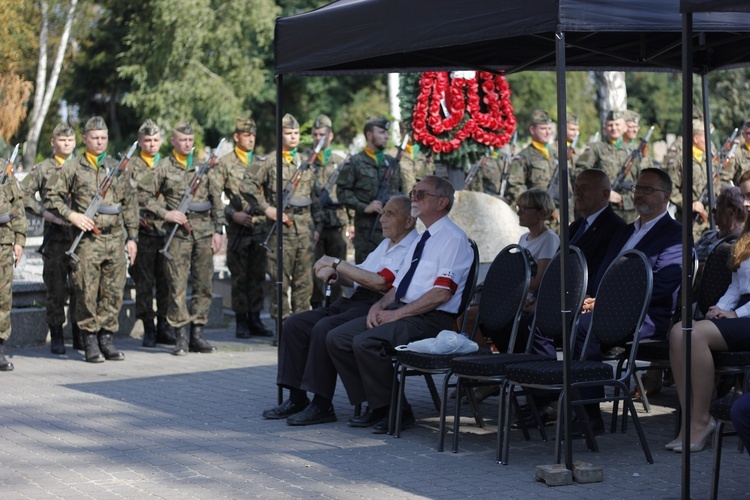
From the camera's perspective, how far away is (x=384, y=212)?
8008 millimetres

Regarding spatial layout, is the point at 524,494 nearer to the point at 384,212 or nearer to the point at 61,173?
the point at 384,212

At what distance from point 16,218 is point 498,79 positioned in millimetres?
5232

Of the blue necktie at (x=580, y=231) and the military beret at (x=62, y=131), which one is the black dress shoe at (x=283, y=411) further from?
the military beret at (x=62, y=131)

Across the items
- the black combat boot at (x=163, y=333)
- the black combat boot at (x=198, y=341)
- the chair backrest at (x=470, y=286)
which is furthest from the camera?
the black combat boot at (x=163, y=333)

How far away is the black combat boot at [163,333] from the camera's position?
12.2 metres

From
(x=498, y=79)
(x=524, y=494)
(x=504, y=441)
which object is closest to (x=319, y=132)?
(x=498, y=79)

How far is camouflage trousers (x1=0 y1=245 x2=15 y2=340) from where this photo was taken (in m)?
10.5

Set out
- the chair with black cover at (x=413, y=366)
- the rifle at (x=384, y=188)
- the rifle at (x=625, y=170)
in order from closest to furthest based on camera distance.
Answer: the chair with black cover at (x=413, y=366), the rifle at (x=384, y=188), the rifle at (x=625, y=170)

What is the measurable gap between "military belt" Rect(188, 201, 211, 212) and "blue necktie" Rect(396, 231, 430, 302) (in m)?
4.55

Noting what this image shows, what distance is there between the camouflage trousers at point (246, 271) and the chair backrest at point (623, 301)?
614 centimetres

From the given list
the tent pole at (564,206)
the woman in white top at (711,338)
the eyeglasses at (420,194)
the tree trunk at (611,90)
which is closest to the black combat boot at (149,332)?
the eyeglasses at (420,194)

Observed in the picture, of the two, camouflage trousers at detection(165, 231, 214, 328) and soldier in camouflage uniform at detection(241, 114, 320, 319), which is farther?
soldier in camouflage uniform at detection(241, 114, 320, 319)

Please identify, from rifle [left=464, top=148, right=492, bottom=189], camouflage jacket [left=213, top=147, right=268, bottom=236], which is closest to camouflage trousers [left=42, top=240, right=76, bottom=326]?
camouflage jacket [left=213, top=147, right=268, bottom=236]

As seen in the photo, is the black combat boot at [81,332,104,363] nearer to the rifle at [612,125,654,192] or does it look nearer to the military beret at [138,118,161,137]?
the military beret at [138,118,161,137]
